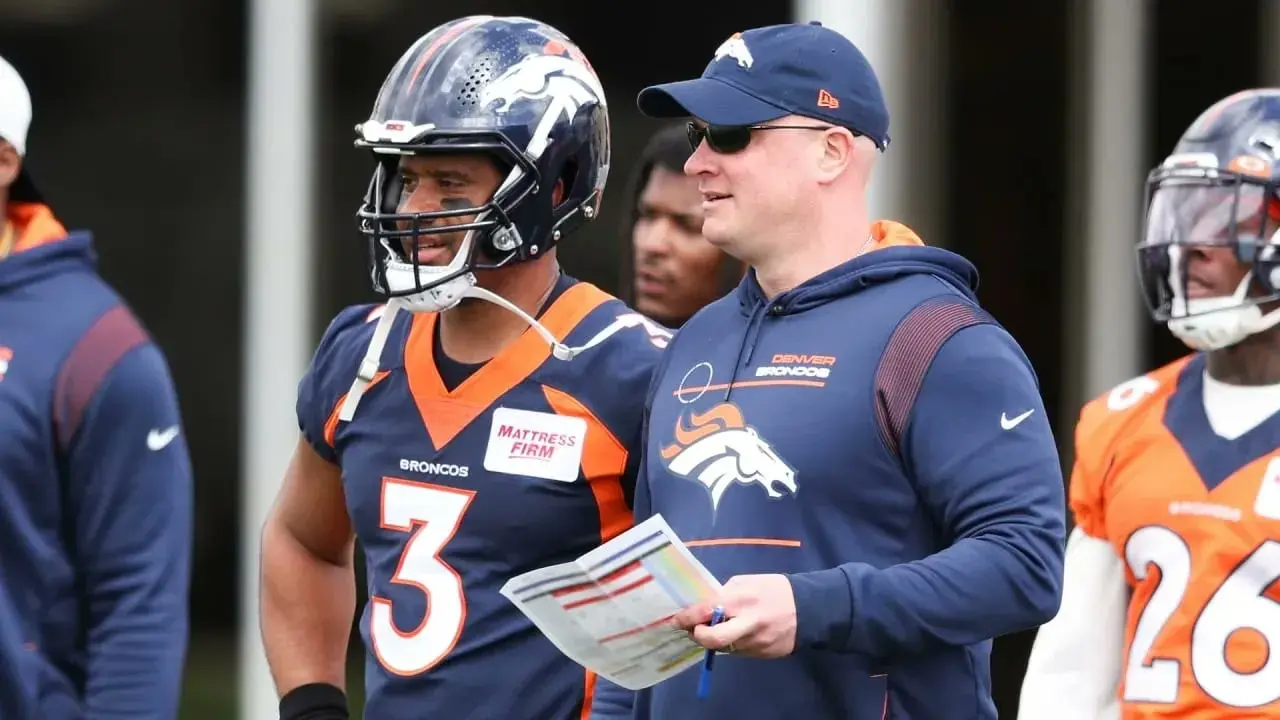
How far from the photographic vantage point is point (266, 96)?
6953 millimetres

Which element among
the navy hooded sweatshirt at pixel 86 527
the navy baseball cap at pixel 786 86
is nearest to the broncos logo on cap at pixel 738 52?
the navy baseball cap at pixel 786 86

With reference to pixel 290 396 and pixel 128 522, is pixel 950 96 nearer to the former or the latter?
pixel 290 396

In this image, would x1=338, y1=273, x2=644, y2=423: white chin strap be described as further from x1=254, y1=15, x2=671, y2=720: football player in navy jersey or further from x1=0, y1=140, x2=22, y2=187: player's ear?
x1=0, y1=140, x2=22, y2=187: player's ear

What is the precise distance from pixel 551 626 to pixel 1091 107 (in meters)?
4.18

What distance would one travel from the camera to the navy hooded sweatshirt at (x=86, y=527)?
3428 millimetres

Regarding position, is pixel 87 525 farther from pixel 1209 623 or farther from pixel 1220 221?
pixel 1220 221

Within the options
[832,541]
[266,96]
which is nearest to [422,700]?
[832,541]

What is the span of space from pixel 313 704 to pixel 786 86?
4.31 ft

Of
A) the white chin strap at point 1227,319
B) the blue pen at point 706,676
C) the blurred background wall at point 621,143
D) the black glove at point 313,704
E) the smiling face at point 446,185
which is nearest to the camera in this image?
the blue pen at point 706,676

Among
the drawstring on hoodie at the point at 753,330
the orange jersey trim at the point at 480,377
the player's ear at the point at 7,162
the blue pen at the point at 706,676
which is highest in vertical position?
the player's ear at the point at 7,162

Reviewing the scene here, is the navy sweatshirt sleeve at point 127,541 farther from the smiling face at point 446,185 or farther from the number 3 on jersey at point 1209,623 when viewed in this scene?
the number 3 on jersey at point 1209,623

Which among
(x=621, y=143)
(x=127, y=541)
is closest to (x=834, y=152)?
(x=127, y=541)

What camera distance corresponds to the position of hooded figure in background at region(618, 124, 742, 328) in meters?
4.62

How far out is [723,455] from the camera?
10.4ft
